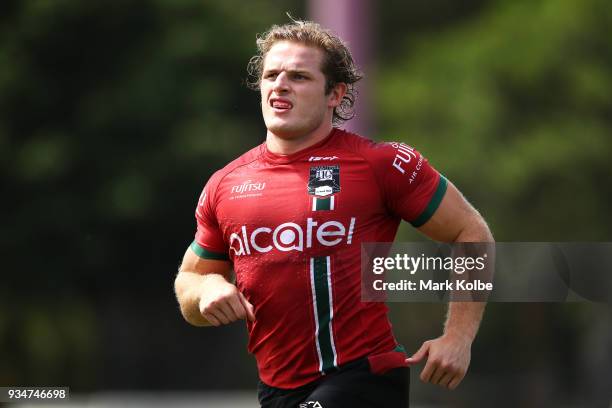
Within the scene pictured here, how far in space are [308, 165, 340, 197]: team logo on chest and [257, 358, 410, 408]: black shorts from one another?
2.28 feet

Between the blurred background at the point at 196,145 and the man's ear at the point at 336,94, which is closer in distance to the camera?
the man's ear at the point at 336,94

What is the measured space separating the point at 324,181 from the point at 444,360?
0.87 metres

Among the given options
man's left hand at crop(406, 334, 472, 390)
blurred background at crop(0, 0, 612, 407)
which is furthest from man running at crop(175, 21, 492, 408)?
blurred background at crop(0, 0, 612, 407)

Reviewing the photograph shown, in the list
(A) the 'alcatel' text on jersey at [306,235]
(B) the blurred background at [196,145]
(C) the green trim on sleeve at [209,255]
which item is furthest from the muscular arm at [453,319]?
(B) the blurred background at [196,145]

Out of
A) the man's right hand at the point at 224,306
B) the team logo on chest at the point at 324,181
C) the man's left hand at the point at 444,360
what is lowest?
the man's left hand at the point at 444,360

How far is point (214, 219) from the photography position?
542 centimetres

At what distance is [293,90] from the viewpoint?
17.2 ft

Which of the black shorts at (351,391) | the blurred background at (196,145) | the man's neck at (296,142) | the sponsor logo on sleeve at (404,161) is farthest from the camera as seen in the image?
the blurred background at (196,145)

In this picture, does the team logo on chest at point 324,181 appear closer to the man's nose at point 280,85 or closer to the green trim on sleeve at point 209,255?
the man's nose at point 280,85

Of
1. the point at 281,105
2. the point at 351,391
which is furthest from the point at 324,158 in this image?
the point at 351,391

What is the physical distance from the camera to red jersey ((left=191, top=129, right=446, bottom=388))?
16.6 ft

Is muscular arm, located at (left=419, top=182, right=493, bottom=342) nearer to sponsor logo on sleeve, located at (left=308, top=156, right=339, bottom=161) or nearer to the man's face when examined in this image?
sponsor logo on sleeve, located at (left=308, top=156, right=339, bottom=161)

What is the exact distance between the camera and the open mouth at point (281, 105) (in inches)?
206

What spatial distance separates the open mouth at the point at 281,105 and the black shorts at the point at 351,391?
108 cm
